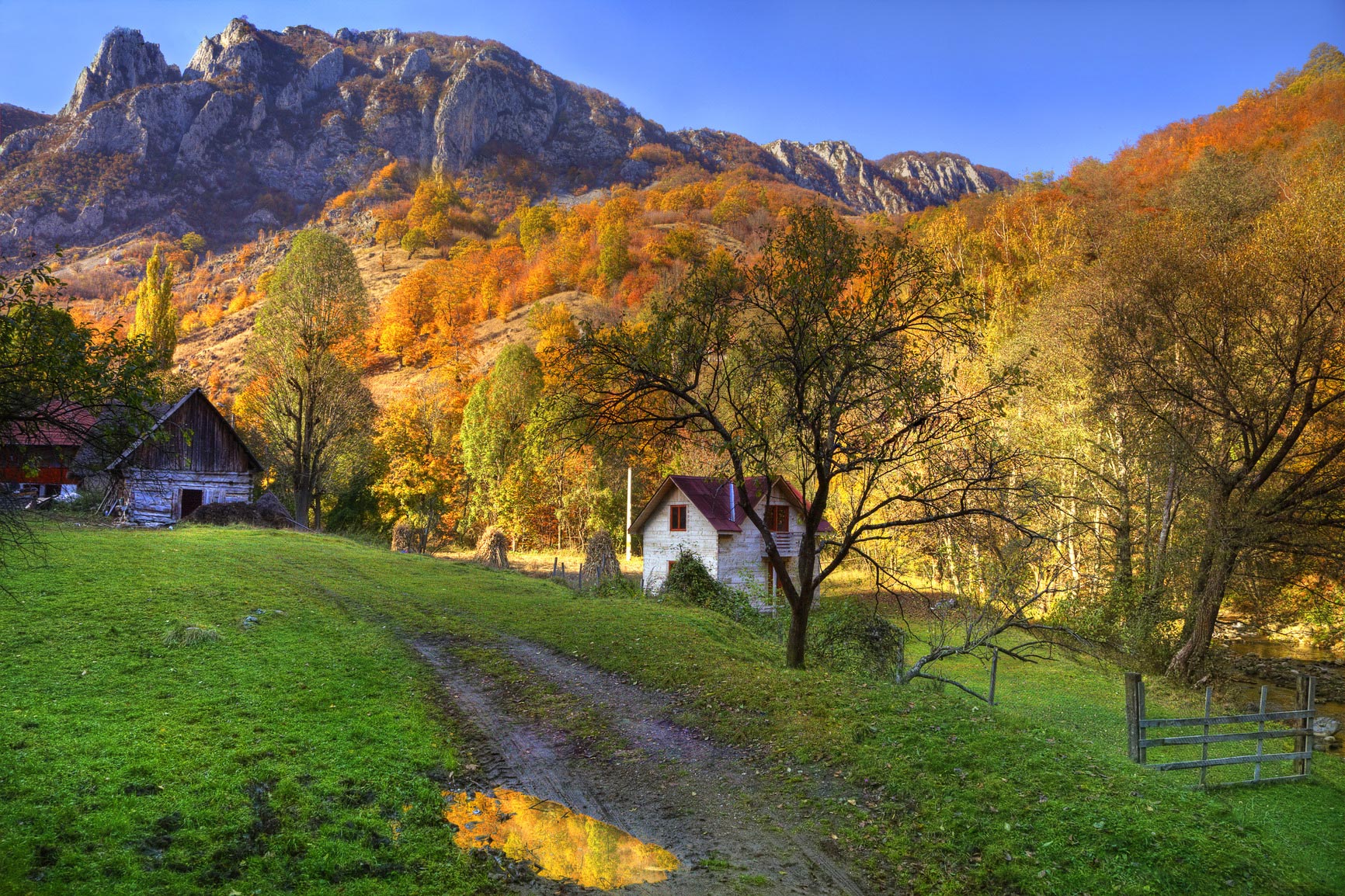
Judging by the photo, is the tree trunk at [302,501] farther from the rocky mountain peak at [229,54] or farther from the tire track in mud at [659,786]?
the rocky mountain peak at [229,54]

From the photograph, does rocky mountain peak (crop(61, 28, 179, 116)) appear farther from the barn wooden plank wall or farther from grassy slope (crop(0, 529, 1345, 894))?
grassy slope (crop(0, 529, 1345, 894))

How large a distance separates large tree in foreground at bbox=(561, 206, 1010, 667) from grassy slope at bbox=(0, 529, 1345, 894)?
10.3ft

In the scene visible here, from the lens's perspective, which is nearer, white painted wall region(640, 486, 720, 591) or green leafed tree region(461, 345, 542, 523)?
white painted wall region(640, 486, 720, 591)

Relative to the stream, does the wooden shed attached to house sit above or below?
above

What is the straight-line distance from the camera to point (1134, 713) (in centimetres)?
1129

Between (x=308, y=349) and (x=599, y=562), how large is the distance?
832 inches

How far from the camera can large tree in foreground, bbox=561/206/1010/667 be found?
39.4ft

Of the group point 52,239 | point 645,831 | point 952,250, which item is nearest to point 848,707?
point 645,831

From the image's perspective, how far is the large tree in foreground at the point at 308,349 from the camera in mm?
38156

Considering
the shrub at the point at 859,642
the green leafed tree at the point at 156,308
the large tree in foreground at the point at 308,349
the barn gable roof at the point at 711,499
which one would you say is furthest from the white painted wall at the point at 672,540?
the green leafed tree at the point at 156,308

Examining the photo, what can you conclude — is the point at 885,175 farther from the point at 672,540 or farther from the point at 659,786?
the point at 659,786

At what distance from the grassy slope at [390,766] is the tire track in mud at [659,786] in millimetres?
551

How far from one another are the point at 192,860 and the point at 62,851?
94 cm

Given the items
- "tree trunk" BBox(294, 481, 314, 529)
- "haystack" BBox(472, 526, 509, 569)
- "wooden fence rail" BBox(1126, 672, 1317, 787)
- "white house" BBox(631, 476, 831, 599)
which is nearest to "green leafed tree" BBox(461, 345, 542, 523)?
"tree trunk" BBox(294, 481, 314, 529)
